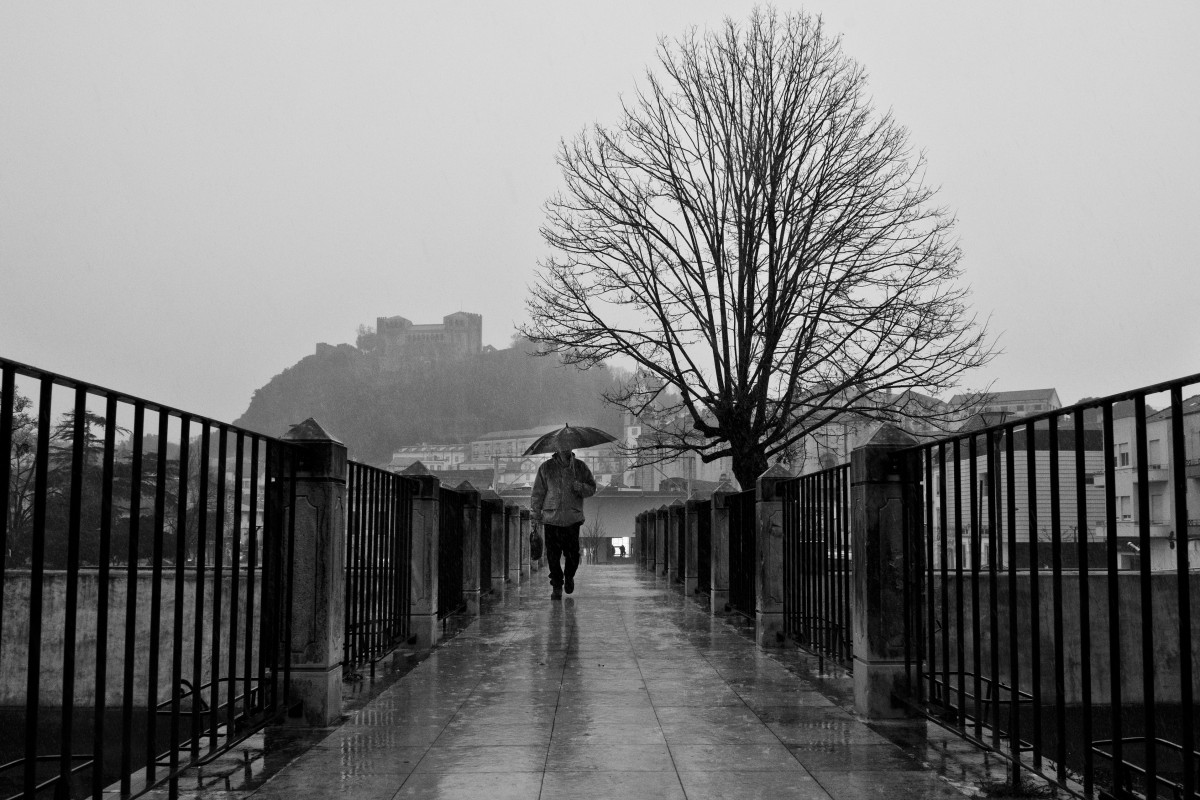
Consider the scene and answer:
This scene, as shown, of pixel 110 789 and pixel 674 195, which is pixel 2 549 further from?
pixel 674 195

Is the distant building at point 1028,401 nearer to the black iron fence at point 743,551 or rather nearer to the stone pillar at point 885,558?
the black iron fence at point 743,551

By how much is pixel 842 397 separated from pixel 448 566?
554 inches

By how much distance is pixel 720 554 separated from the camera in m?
12.8

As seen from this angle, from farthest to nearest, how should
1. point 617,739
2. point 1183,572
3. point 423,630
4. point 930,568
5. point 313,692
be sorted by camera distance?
point 423,630 < point 313,692 < point 617,739 < point 930,568 < point 1183,572

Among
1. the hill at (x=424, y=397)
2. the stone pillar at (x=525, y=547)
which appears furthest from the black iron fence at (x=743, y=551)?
the hill at (x=424, y=397)

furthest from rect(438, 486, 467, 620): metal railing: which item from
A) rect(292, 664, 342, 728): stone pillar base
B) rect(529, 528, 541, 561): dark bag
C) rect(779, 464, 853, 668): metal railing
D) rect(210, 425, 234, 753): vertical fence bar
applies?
rect(529, 528, 541, 561): dark bag

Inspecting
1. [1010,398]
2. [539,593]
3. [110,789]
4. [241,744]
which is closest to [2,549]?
[110,789]

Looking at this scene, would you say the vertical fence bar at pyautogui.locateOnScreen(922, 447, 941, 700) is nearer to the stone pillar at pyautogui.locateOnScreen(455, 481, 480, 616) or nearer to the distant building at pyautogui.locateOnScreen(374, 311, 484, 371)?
the stone pillar at pyautogui.locateOnScreen(455, 481, 480, 616)

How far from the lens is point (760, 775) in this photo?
447cm

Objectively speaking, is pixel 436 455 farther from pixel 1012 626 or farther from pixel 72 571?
pixel 72 571

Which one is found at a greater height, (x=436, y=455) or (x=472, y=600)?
(x=436, y=455)

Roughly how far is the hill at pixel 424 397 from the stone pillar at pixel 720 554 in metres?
99.8

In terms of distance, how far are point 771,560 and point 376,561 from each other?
3639 millimetres

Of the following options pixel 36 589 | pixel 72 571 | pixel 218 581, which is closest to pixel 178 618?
pixel 218 581
